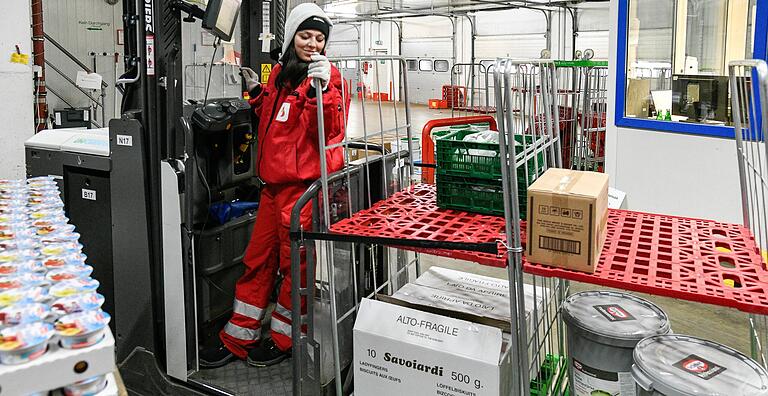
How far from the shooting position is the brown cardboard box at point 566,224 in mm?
1935

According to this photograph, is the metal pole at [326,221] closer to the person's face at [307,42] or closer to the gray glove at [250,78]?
the person's face at [307,42]

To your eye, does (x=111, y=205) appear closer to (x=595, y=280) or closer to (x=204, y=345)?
(x=204, y=345)

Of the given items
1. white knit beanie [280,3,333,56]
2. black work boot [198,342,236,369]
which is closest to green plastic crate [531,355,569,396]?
black work boot [198,342,236,369]

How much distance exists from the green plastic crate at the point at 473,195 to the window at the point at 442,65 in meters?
18.3

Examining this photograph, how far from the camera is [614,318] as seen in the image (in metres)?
2.23

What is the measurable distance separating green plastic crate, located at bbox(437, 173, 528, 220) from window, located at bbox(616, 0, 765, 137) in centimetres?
343

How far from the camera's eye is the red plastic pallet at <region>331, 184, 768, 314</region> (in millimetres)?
1830

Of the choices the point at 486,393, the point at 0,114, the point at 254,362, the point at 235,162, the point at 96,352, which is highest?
the point at 0,114

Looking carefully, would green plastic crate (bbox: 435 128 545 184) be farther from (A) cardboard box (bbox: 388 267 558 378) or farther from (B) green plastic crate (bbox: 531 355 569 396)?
(B) green plastic crate (bbox: 531 355 569 396)

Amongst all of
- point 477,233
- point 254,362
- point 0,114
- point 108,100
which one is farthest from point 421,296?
point 108,100

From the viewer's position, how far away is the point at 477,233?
2293 millimetres

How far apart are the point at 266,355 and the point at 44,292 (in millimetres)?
1876

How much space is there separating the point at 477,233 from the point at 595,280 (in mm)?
508

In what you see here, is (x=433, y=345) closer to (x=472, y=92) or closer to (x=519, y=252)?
(x=519, y=252)
